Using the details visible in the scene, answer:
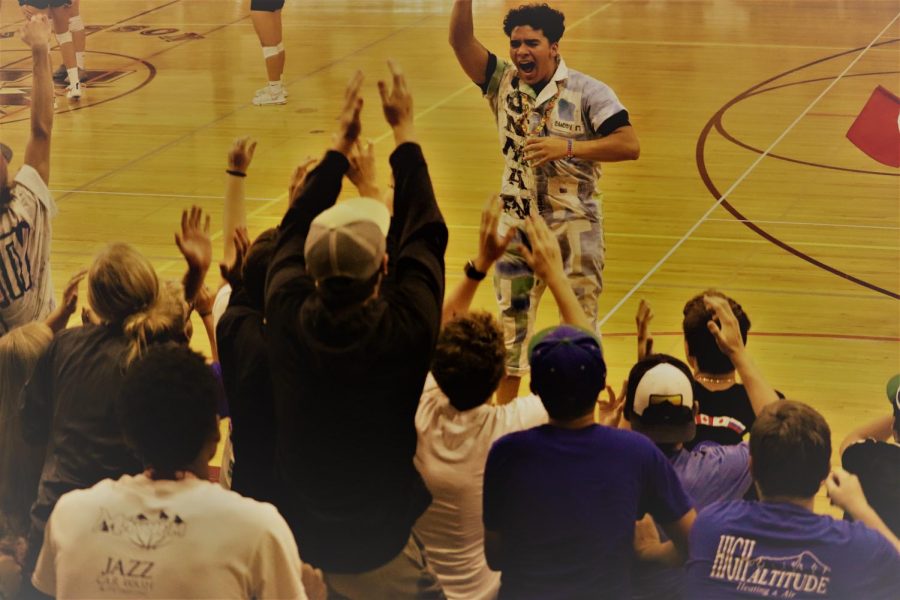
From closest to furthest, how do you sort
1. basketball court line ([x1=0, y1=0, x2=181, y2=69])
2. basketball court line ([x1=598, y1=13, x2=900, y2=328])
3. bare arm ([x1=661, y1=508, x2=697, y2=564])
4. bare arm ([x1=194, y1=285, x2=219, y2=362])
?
bare arm ([x1=661, y1=508, x2=697, y2=564]) → bare arm ([x1=194, y1=285, x2=219, y2=362]) → basketball court line ([x1=598, y1=13, x2=900, y2=328]) → basketball court line ([x1=0, y1=0, x2=181, y2=69])

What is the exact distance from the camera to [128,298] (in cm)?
444

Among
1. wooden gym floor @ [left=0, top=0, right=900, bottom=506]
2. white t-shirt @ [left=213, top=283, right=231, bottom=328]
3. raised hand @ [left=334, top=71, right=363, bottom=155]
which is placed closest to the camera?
raised hand @ [left=334, top=71, right=363, bottom=155]

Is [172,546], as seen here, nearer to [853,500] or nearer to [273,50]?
[853,500]

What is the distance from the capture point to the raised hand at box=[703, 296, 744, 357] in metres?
4.62

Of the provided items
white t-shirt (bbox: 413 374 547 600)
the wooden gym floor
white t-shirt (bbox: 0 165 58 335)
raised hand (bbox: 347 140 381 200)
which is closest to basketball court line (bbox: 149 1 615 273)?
the wooden gym floor

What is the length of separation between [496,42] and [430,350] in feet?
41.1

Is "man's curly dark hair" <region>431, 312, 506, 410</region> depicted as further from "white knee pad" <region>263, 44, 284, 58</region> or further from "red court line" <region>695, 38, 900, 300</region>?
"white knee pad" <region>263, 44, 284, 58</region>

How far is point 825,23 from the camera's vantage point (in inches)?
663

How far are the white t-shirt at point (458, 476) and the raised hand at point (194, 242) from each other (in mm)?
1294

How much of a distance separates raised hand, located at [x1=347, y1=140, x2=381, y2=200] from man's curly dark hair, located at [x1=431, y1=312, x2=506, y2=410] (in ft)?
2.04

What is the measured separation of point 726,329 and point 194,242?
205 centimetres

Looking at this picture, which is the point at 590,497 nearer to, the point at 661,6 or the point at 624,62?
the point at 624,62

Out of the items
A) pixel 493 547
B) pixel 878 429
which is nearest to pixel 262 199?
pixel 878 429

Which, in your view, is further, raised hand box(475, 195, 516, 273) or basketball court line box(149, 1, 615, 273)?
basketball court line box(149, 1, 615, 273)
